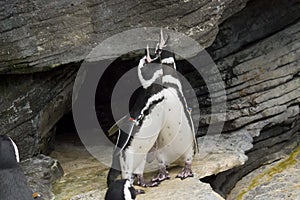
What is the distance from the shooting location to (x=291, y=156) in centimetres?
498

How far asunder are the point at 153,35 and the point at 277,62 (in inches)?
46.9

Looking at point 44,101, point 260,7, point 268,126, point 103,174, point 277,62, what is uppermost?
point 260,7

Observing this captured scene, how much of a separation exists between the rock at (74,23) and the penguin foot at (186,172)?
0.74 m

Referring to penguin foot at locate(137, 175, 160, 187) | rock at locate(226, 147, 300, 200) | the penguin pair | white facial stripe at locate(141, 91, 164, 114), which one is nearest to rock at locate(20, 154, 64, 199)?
the penguin pair

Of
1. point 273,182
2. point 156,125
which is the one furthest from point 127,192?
point 273,182

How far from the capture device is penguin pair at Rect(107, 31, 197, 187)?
12.9 ft

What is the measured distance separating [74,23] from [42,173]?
860mm

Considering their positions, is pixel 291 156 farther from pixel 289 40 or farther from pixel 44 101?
pixel 44 101

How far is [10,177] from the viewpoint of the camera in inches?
132

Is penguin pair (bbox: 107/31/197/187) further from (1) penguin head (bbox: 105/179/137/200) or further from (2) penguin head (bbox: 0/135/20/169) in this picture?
(2) penguin head (bbox: 0/135/20/169)

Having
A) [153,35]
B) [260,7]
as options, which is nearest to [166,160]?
[153,35]

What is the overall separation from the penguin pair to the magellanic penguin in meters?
0.71

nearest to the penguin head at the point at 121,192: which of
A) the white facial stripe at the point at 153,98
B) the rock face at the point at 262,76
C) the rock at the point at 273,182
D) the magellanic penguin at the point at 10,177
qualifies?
the magellanic penguin at the point at 10,177

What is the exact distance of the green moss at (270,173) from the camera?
4629mm
